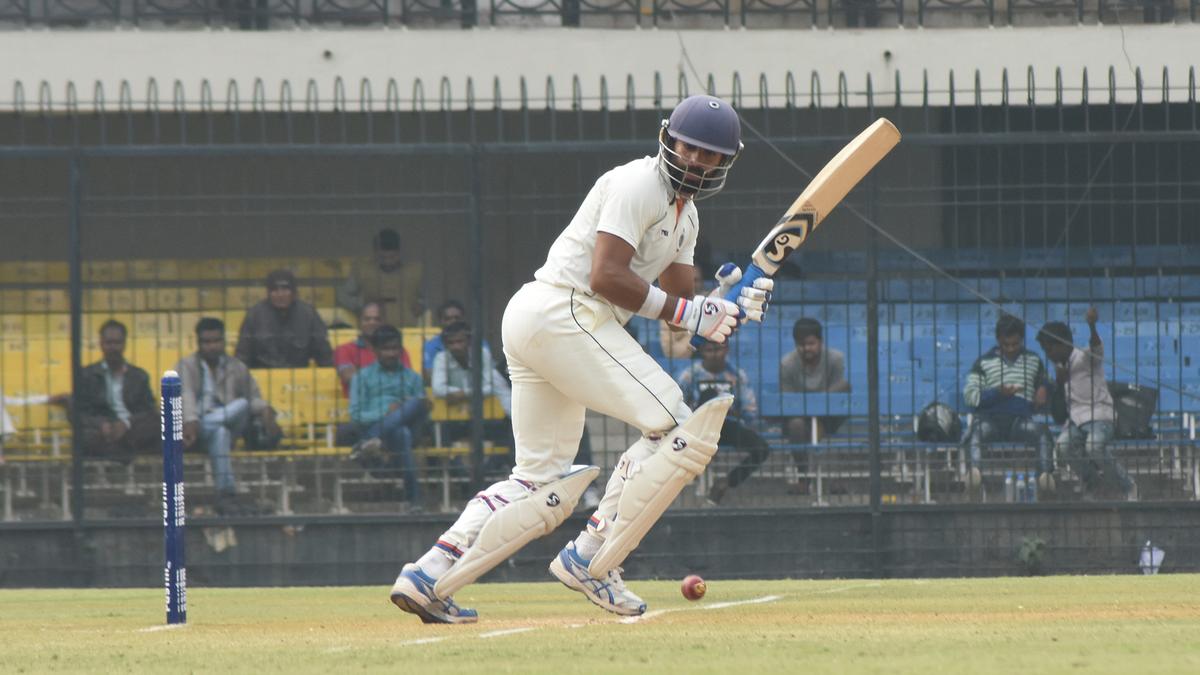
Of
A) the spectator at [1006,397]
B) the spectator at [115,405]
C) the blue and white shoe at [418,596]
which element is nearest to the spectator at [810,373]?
the spectator at [1006,397]

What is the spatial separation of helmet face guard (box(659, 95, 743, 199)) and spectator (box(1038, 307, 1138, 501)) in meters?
5.21

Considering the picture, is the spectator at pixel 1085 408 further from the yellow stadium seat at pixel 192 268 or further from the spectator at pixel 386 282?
the yellow stadium seat at pixel 192 268

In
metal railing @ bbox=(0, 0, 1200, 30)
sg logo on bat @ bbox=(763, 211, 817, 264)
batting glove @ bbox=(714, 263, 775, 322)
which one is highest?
metal railing @ bbox=(0, 0, 1200, 30)

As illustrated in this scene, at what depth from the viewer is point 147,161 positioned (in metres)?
13.9

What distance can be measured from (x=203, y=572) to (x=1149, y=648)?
689cm

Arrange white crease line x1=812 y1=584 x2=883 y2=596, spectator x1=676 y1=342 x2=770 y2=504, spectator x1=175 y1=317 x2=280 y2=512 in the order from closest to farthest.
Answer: white crease line x1=812 y1=584 x2=883 y2=596 → spectator x1=676 y1=342 x2=770 y2=504 → spectator x1=175 y1=317 x2=280 y2=512

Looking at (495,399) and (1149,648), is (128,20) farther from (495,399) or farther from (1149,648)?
(1149,648)

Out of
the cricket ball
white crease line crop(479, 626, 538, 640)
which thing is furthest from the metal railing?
white crease line crop(479, 626, 538, 640)

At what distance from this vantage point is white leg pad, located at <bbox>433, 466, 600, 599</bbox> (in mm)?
6480

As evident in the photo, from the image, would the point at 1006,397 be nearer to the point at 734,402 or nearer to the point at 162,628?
the point at 734,402

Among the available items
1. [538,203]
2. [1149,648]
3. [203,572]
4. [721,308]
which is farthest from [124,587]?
[1149,648]

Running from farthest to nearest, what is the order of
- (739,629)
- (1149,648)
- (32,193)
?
(32,193), (739,629), (1149,648)

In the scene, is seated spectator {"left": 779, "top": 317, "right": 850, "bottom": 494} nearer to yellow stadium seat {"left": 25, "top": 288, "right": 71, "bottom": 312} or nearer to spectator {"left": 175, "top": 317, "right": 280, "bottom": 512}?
spectator {"left": 175, "top": 317, "right": 280, "bottom": 512}

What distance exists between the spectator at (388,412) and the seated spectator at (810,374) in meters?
2.14
